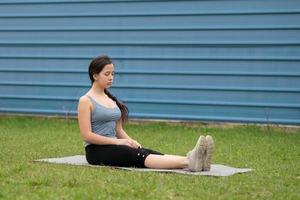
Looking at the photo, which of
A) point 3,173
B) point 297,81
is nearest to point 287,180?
point 3,173

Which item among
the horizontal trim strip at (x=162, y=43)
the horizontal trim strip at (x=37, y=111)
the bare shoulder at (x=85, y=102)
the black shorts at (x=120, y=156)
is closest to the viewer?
the black shorts at (x=120, y=156)

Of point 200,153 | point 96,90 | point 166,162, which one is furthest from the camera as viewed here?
point 96,90

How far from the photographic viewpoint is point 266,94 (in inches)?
359

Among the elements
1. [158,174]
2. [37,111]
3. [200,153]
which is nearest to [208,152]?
[200,153]

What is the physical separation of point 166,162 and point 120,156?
362 millimetres

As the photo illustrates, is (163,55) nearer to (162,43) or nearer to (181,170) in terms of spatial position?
(162,43)

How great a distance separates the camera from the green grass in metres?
4.56

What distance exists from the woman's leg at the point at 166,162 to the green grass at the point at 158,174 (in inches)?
8.9

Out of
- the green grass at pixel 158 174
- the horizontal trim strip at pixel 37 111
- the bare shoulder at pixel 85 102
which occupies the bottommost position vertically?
the horizontal trim strip at pixel 37 111

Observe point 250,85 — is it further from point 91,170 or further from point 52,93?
Result: point 91,170

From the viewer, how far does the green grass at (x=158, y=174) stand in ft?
15.0

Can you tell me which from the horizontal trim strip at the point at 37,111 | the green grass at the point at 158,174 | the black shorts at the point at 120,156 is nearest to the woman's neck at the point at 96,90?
the black shorts at the point at 120,156

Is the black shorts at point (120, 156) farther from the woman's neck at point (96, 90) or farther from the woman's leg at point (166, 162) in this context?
the woman's neck at point (96, 90)

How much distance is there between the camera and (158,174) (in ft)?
17.3
